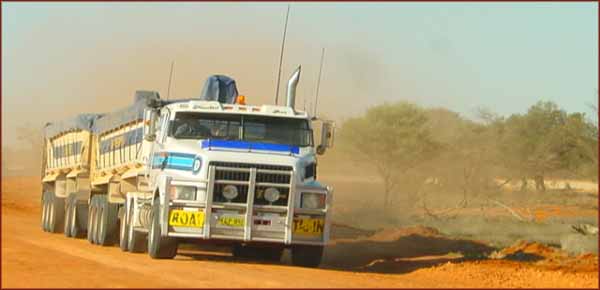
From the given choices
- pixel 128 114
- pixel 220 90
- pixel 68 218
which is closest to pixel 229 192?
pixel 220 90

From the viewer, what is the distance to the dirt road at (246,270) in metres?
15.2

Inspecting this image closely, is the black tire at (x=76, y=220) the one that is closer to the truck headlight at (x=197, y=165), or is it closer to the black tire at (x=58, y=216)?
the black tire at (x=58, y=216)

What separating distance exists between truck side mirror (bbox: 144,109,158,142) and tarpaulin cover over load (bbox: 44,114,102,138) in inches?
308

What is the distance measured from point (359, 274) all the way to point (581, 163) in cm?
2513

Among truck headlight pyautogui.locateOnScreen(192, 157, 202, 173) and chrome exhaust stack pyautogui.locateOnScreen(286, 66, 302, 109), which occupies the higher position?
chrome exhaust stack pyautogui.locateOnScreen(286, 66, 302, 109)

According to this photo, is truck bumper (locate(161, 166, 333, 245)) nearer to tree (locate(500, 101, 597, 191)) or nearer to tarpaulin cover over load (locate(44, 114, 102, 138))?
tarpaulin cover over load (locate(44, 114, 102, 138))

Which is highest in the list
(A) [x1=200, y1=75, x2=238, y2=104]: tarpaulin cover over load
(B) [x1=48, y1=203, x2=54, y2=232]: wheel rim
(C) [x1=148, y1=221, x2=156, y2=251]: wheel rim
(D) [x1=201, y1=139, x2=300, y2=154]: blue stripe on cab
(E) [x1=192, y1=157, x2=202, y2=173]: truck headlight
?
(A) [x1=200, y1=75, x2=238, y2=104]: tarpaulin cover over load

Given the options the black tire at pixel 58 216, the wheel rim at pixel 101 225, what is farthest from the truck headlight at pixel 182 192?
Result: the black tire at pixel 58 216

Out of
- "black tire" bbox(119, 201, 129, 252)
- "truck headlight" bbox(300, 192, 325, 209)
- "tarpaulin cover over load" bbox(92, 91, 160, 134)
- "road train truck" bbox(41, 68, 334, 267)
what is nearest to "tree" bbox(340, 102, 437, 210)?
"tarpaulin cover over load" bbox(92, 91, 160, 134)

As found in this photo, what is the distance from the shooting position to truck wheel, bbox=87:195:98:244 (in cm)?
2617

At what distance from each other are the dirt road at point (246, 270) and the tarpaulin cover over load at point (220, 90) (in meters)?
3.21

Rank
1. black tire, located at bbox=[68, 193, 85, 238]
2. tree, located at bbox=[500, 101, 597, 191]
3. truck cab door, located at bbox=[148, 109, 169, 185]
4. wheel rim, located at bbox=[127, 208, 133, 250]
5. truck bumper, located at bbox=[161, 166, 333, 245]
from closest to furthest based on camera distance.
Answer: truck bumper, located at bbox=[161, 166, 333, 245] → truck cab door, located at bbox=[148, 109, 169, 185] → wheel rim, located at bbox=[127, 208, 133, 250] → black tire, located at bbox=[68, 193, 85, 238] → tree, located at bbox=[500, 101, 597, 191]

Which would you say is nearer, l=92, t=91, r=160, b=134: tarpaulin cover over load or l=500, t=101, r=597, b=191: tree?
l=92, t=91, r=160, b=134: tarpaulin cover over load

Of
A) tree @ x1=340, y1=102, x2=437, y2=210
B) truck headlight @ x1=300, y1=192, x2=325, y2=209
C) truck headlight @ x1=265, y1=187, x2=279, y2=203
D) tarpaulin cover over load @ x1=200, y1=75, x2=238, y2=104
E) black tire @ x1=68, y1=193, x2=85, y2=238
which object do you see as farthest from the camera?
tree @ x1=340, y1=102, x2=437, y2=210
